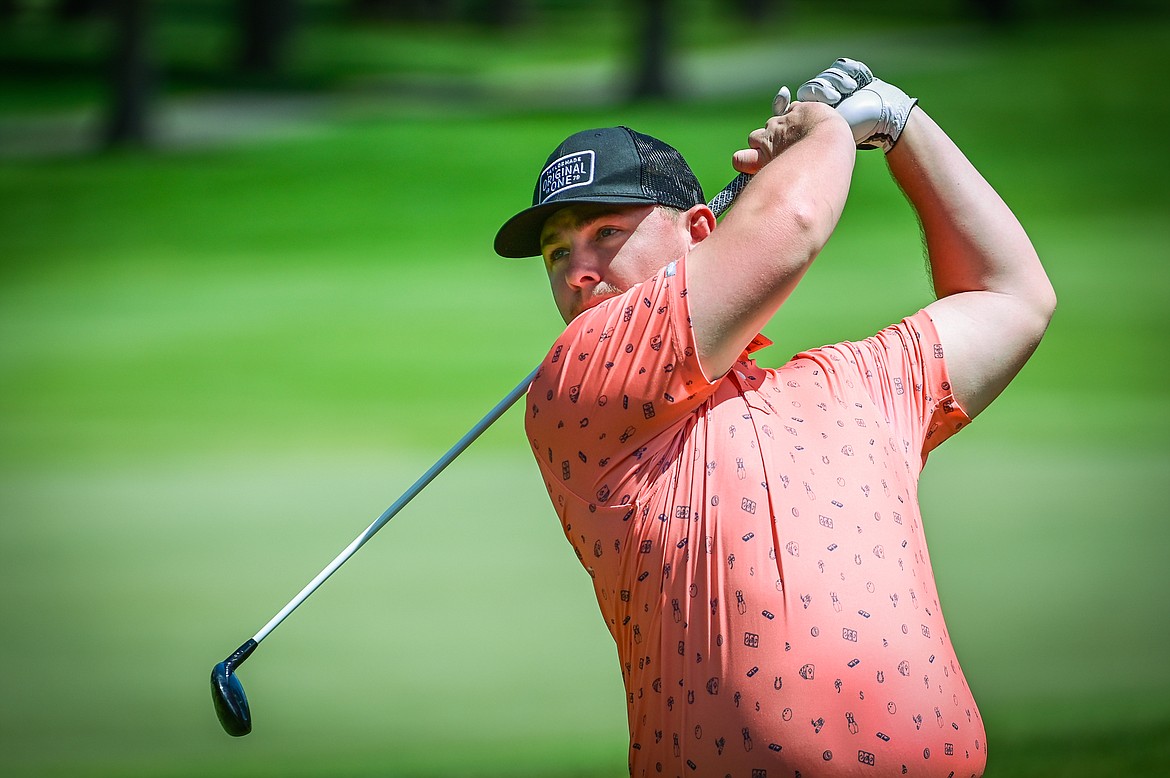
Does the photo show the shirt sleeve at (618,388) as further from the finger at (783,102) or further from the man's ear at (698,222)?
the finger at (783,102)

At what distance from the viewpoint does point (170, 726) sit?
371 centimetres

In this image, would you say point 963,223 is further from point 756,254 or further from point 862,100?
point 756,254

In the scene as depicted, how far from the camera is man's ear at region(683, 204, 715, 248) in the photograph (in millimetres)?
1703

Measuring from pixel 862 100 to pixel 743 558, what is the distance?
63 centimetres

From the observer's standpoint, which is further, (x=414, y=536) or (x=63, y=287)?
(x=63, y=287)

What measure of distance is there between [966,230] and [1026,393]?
5.37 m

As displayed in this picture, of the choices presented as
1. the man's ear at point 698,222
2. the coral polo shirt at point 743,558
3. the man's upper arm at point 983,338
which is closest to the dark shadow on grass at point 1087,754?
the man's upper arm at point 983,338

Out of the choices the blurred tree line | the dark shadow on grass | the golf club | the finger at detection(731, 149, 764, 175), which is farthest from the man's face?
the blurred tree line

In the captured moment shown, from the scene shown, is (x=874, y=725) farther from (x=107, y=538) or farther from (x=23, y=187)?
(x=23, y=187)

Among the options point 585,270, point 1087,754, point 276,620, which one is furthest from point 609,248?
point 1087,754

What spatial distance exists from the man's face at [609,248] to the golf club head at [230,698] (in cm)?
69

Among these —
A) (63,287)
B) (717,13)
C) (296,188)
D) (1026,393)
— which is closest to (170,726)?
(1026,393)

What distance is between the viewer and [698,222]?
1.72 meters

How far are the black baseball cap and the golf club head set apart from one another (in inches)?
27.2
